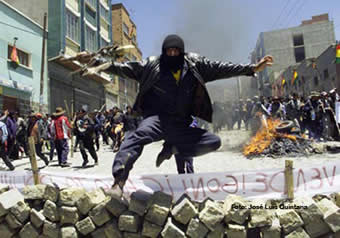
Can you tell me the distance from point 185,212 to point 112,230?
85cm

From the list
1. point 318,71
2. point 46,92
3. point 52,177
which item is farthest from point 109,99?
point 52,177

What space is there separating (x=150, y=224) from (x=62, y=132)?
5466 millimetres

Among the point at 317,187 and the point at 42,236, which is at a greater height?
the point at 317,187

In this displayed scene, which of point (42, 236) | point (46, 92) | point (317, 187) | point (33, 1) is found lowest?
point (42, 236)

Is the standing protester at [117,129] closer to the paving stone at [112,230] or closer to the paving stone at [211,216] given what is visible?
the paving stone at [112,230]

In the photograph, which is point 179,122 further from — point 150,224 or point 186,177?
point 150,224

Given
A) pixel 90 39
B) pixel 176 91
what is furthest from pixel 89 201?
pixel 90 39

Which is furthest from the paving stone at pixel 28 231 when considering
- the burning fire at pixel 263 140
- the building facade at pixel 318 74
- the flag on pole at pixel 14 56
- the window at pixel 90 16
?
the building facade at pixel 318 74

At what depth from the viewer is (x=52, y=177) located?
3.58 meters

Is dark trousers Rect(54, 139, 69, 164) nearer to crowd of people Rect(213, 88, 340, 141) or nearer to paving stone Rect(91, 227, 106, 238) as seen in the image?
paving stone Rect(91, 227, 106, 238)

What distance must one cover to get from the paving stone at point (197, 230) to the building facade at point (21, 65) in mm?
14272

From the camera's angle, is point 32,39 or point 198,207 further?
point 32,39

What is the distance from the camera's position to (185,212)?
2.77 meters

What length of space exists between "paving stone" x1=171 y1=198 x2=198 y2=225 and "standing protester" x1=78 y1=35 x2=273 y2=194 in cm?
54
